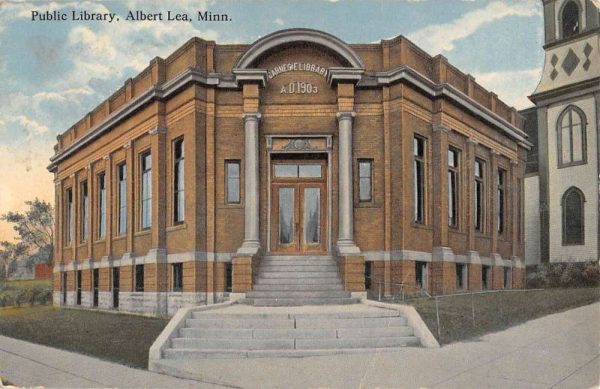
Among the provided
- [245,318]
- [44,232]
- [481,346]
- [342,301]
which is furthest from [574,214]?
[44,232]

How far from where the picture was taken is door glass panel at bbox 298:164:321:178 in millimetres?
14531

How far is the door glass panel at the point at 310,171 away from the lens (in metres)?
14.5

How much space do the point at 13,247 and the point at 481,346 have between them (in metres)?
9.34

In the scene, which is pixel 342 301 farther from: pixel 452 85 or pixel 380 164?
pixel 452 85

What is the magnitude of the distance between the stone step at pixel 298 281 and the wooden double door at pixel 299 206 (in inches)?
27.2

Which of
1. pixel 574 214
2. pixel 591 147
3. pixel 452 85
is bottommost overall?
pixel 574 214

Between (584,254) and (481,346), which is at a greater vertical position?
(584,254)

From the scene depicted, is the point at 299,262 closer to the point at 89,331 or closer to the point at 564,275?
the point at 89,331

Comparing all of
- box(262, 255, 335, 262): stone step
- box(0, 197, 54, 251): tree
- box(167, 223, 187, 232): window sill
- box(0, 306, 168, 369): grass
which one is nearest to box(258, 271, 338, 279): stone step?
box(262, 255, 335, 262): stone step

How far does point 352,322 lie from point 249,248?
3.70 metres

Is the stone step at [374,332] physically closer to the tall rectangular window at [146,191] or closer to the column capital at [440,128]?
the column capital at [440,128]

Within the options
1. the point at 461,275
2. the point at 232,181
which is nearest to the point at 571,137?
the point at 461,275

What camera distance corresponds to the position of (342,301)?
1302 cm

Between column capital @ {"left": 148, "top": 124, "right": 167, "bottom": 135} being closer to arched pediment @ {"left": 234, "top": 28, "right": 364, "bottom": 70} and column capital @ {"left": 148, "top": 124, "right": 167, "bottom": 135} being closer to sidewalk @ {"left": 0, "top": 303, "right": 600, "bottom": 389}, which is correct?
arched pediment @ {"left": 234, "top": 28, "right": 364, "bottom": 70}
